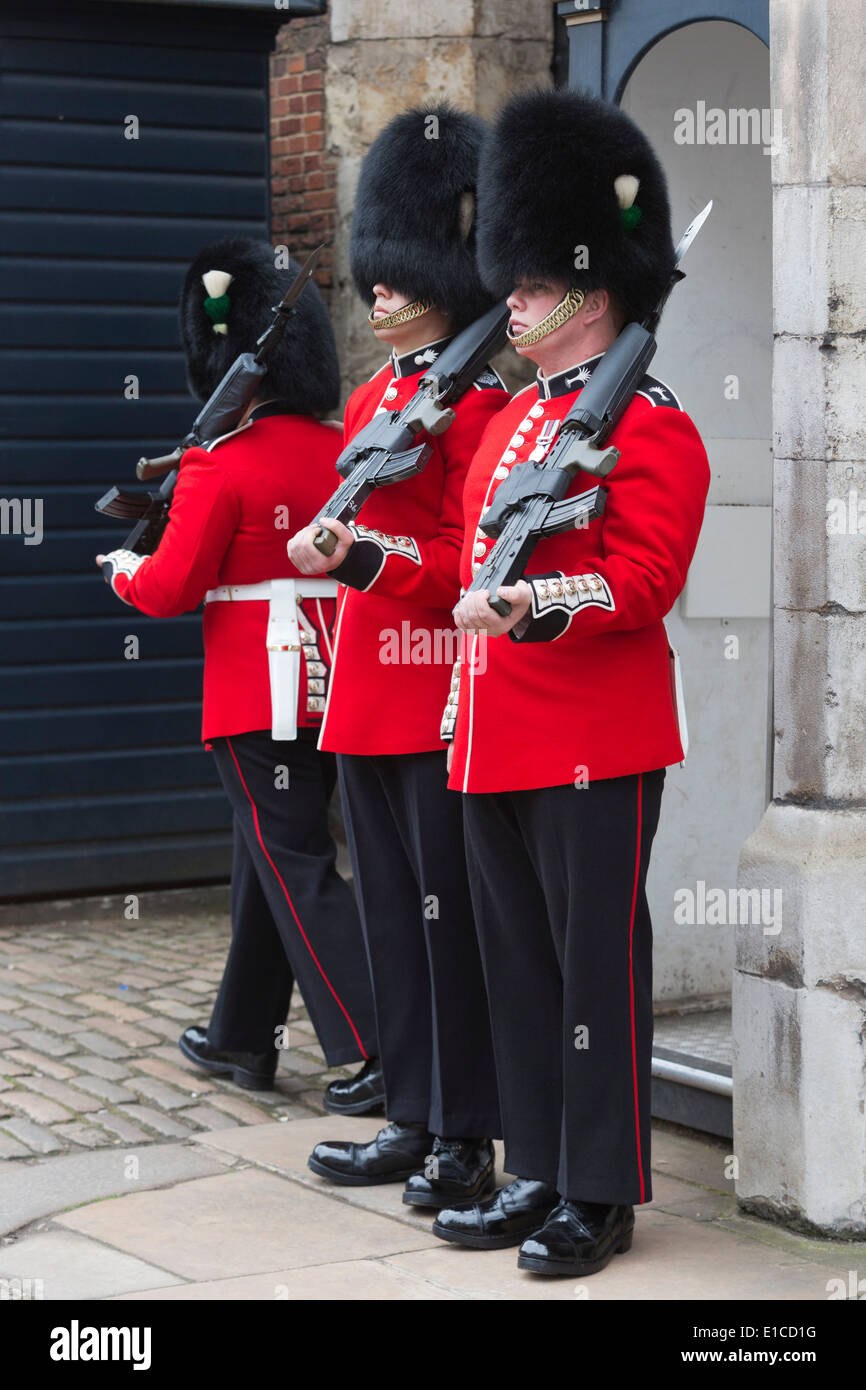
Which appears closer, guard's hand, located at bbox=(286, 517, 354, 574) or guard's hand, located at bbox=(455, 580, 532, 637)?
guard's hand, located at bbox=(455, 580, 532, 637)

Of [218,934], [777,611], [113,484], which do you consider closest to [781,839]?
[777,611]

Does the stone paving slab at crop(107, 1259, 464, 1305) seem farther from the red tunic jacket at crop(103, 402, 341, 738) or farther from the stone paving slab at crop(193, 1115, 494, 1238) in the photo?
the red tunic jacket at crop(103, 402, 341, 738)

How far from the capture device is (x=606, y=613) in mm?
3436

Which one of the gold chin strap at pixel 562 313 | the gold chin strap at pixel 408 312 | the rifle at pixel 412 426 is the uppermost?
the gold chin strap at pixel 408 312

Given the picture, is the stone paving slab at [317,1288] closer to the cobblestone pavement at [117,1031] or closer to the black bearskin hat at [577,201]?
the cobblestone pavement at [117,1031]

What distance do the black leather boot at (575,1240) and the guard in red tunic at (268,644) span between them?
3.83 ft

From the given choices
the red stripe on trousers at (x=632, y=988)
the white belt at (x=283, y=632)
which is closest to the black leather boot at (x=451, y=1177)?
the red stripe on trousers at (x=632, y=988)

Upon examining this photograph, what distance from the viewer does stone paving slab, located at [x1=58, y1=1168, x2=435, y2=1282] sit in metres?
3.75

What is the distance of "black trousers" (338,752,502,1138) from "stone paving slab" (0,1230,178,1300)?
0.70 m

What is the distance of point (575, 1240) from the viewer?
11.8 feet

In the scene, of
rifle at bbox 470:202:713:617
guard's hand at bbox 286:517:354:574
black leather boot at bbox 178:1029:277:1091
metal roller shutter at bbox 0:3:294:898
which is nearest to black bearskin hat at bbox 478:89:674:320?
rifle at bbox 470:202:713:617

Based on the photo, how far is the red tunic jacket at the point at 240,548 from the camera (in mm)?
4688
